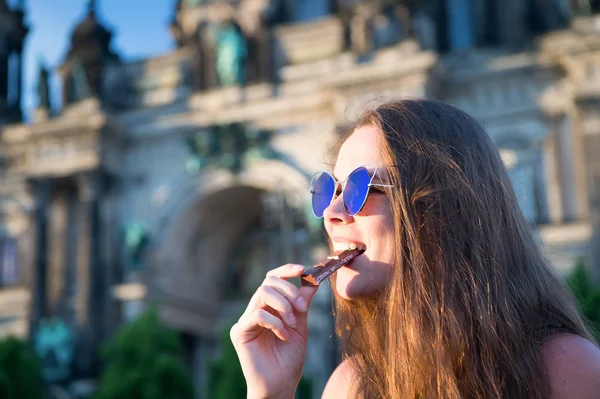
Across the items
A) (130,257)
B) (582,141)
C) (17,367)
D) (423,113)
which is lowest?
(17,367)

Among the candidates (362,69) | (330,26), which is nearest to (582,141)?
(362,69)

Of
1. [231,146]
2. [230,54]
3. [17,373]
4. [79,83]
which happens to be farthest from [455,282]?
[79,83]

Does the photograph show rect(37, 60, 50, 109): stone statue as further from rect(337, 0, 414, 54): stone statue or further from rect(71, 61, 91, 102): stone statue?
rect(337, 0, 414, 54): stone statue

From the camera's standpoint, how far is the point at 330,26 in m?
18.6

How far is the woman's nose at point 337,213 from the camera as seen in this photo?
82.6 inches

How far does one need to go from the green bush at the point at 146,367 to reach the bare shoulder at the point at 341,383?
41.7 feet

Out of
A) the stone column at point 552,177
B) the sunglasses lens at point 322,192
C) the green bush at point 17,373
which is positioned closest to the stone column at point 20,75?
the green bush at point 17,373

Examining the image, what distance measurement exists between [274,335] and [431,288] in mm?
486

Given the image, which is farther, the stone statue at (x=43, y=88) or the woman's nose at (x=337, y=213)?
the stone statue at (x=43, y=88)

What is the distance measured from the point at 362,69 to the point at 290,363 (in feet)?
49.6

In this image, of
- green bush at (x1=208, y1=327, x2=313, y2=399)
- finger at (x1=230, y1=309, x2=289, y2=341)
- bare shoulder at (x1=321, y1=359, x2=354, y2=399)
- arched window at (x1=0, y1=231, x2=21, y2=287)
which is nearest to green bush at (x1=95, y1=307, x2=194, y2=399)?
green bush at (x1=208, y1=327, x2=313, y2=399)

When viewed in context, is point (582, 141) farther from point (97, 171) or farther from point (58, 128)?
point (58, 128)

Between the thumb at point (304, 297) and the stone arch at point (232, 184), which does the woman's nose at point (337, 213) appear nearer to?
the thumb at point (304, 297)

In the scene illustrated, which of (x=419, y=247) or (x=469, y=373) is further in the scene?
(x=419, y=247)
